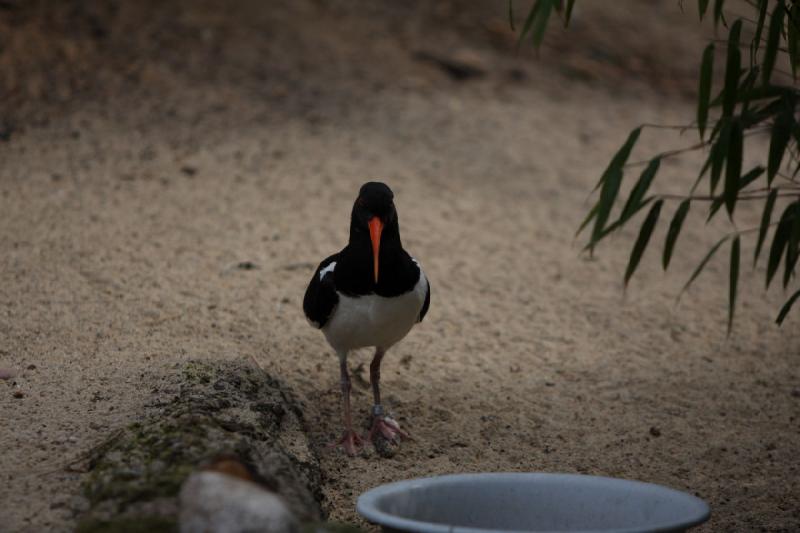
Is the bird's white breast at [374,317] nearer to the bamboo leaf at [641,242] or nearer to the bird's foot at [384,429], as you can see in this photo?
the bird's foot at [384,429]

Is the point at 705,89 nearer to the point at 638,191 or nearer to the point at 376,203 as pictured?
the point at 638,191

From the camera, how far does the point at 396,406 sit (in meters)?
5.43

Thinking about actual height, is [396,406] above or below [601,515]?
below

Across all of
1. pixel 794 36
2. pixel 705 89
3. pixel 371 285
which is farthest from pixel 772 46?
pixel 371 285

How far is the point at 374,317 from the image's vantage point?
464 cm

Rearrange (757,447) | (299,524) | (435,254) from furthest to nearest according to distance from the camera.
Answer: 1. (435,254)
2. (757,447)
3. (299,524)

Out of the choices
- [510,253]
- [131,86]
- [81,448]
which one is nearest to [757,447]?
[510,253]

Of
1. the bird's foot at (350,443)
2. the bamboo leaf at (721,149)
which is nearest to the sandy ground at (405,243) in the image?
the bird's foot at (350,443)

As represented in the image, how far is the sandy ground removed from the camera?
16.1 feet

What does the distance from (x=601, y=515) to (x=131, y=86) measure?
7318 mm

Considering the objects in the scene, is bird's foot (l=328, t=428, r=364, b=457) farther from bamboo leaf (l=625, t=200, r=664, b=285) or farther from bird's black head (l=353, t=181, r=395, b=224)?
bamboo leaf (l=625, t=200, r=664, b=285)

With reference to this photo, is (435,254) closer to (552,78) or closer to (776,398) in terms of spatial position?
(776,398)

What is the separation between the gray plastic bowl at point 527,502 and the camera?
353 centimetres

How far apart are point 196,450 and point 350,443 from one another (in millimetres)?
1566
